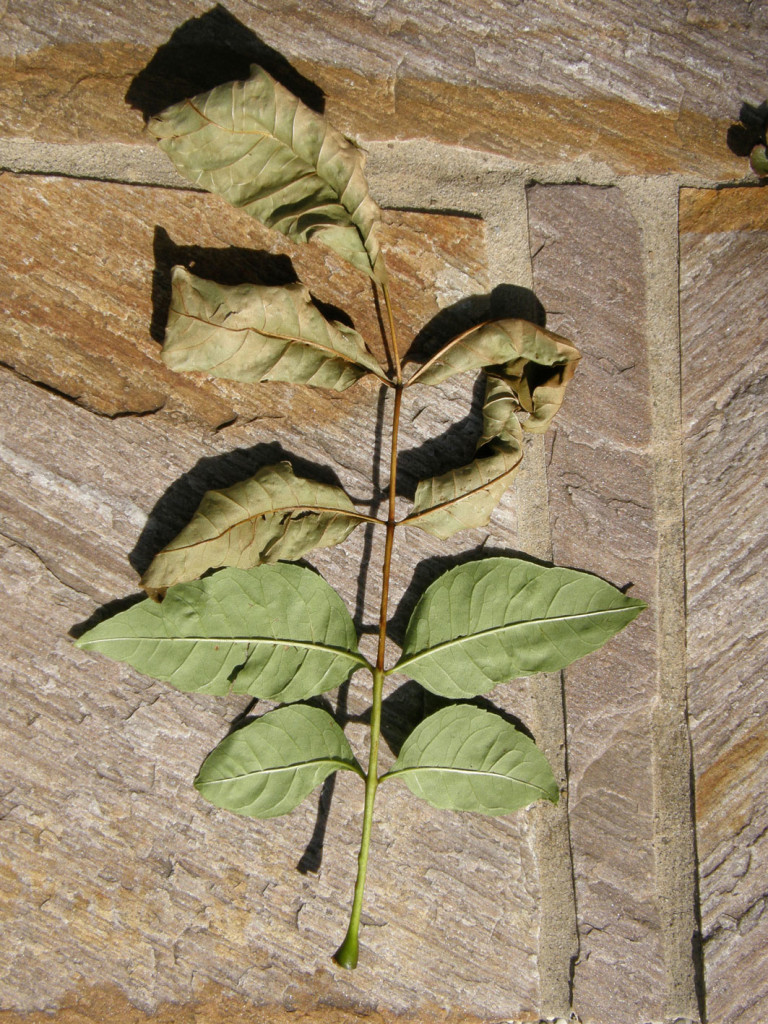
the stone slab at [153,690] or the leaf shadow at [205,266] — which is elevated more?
the leaf shadow at [205,266]

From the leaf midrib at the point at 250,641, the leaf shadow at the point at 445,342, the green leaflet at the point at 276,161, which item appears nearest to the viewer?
the green leaflet at the point at 276,161

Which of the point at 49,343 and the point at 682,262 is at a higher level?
the point at 682,262

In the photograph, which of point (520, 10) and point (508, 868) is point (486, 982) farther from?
point (520, 10)

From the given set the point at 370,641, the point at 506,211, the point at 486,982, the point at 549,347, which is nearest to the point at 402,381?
the point at 549,347

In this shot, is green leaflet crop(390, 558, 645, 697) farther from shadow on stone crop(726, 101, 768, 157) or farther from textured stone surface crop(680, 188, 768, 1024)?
shadow on stone crop(726, 101, 768, 157)

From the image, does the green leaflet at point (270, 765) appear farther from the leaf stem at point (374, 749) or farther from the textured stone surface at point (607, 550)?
the textured stone surface at point (607, 550)

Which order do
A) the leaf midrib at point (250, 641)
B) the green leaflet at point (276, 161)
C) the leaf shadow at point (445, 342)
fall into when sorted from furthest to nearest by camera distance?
1. the leaf shadow at point (445, 342)
2. the leaf midrib at point (250, 641)
3. the green leaflet at point (276, 161)

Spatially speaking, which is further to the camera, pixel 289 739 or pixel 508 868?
pixel 508 868

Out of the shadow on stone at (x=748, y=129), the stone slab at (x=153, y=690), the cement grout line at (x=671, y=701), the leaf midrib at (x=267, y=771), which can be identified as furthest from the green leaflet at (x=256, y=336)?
the shadow on stone at (x=748, y=129)
